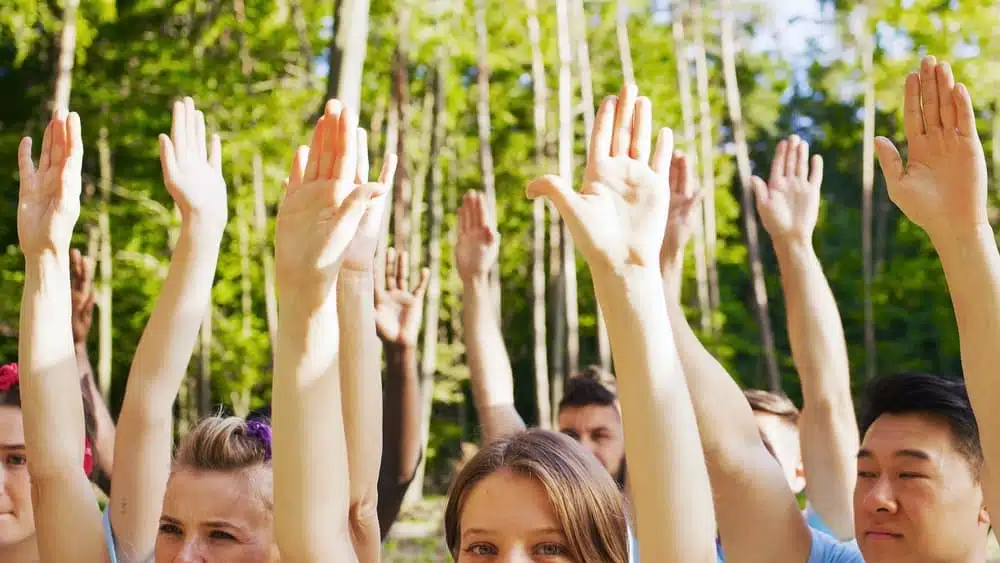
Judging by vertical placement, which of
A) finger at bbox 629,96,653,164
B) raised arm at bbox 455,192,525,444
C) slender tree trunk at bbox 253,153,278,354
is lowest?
raised arm at bbox 455,192,525,444

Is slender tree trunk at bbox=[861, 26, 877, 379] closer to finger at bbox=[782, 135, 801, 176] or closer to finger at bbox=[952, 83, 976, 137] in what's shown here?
finger at bbox=[782, 135, 801, 176]

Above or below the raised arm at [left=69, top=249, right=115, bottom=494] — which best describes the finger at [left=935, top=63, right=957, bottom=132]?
above

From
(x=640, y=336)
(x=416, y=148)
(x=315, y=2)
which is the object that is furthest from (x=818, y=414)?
(x=416, y=148)

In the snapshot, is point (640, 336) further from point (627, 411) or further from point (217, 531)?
point (217, 531)

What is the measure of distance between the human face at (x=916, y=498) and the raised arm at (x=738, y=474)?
327 millimetres

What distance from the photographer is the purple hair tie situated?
9.63 feet

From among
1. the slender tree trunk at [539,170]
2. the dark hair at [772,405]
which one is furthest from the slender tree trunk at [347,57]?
the slender tree trunk at [539,170]

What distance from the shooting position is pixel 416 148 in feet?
64.2

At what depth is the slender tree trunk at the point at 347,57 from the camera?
5.95 m

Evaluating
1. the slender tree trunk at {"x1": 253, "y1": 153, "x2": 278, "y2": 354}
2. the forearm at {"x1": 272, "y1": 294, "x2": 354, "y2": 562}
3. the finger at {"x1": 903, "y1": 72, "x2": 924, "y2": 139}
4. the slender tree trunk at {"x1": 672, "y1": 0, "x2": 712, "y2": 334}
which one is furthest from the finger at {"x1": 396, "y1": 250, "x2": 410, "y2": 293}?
the slender tree trunk at {"x1": 672, "y1": 0, "x2": 712, "y2": 334}

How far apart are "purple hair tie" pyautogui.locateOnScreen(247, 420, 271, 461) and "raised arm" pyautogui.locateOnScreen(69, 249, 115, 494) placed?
81 centimetres

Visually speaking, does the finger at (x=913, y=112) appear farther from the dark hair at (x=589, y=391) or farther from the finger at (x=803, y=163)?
the dark hair at (x=589, y=391)

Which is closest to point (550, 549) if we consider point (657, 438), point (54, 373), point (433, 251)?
point (657, 438)

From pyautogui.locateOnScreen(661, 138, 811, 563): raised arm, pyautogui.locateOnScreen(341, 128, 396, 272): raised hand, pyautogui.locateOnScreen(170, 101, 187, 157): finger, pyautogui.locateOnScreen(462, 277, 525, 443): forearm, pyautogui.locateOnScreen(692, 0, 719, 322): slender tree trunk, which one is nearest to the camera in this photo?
pyautogui.locateOnScreen(661, 138, 811, 563): raised arm
